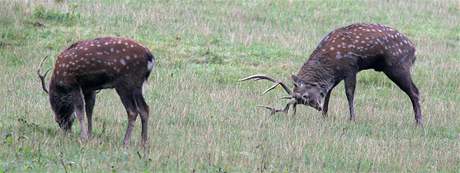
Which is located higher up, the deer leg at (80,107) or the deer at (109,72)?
the deer at (109,72)

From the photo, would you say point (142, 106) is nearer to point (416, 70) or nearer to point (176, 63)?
point (176, 63)

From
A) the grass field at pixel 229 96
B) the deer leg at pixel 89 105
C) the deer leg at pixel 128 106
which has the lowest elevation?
the grass field at pixel 229 96

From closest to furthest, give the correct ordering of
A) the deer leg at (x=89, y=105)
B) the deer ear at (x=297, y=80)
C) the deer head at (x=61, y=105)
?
the deer head at (x=61, y=105)
the deer leg at (x=89, y=105)
the deer ear at (x=297, y=80)

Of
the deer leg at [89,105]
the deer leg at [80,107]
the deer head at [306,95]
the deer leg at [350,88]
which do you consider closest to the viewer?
the deer leg at [80,107]

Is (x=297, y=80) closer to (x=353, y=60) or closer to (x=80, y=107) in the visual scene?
(x=353, y=60)

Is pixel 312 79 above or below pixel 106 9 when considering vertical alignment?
above

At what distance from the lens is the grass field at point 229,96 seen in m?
9.12

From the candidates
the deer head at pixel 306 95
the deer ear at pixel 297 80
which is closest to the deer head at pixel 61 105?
the deer head at pixel 306 95

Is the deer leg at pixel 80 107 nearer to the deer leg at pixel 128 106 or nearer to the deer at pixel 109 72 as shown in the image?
the deer at pixel 109 72

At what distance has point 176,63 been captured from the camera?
15852 mm

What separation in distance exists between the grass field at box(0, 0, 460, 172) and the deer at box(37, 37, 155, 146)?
1.22 feet

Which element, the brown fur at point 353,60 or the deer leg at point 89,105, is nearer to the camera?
the deer leg at point 89,105

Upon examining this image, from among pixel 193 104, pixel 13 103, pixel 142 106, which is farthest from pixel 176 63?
pixel 142 106

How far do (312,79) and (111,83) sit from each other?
3.35 meters
